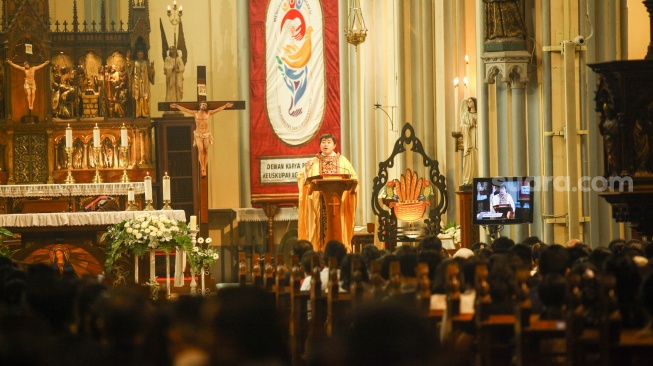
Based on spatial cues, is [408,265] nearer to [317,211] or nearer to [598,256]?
[598,256]

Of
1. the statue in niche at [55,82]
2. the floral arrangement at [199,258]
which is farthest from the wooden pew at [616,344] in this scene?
the statue in niche at [55,82]

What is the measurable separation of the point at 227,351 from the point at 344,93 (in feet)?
69.1

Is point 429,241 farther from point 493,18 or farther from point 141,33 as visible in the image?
point 141,33

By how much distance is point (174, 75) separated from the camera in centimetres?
2317

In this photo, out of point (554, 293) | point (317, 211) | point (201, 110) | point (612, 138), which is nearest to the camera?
point (554, 293)

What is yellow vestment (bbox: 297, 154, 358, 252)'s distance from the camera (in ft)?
55.0

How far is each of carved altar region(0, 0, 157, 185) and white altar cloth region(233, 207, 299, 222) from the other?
8.46 feet

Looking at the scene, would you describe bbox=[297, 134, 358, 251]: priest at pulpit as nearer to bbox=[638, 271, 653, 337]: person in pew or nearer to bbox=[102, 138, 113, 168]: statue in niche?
bbox=[102, 138, 113, 168]: statue in niche

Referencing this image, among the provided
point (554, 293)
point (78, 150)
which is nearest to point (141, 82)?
point (78, 150)

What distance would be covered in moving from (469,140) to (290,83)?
7.03m

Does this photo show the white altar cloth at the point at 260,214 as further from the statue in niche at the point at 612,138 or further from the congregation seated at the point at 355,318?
the congregation seated at the point at 355,318

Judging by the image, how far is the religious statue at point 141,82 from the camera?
2203 centimetres

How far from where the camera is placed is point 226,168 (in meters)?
25.5

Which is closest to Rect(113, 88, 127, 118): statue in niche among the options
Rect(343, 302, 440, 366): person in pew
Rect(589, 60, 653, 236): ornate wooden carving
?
Rect(589, 60, 653, 236): ornate wooden carving
